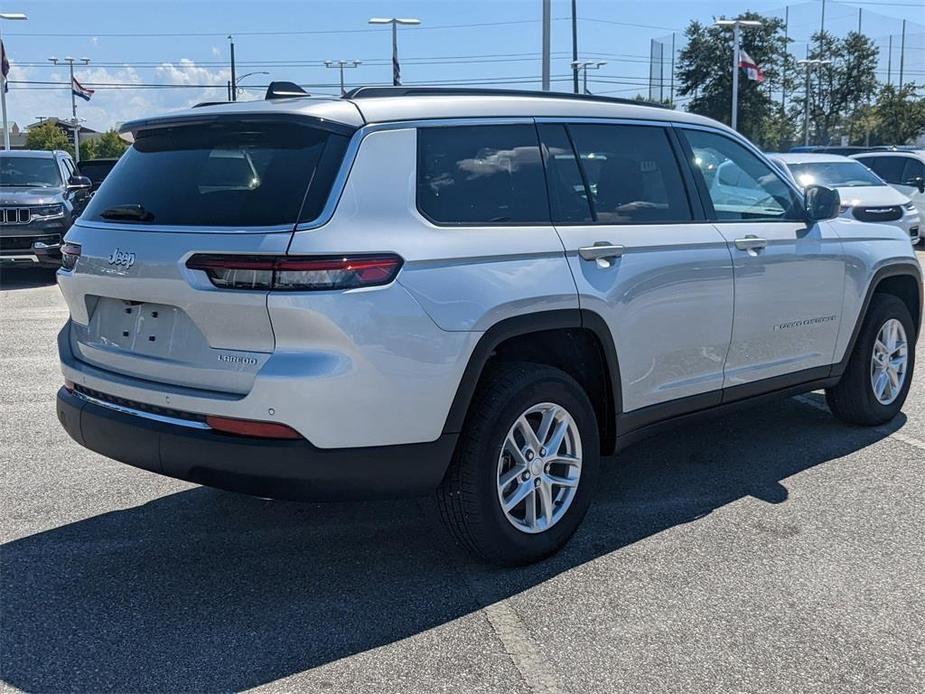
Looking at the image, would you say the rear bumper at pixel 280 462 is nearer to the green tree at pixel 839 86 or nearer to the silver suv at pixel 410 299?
the silver suv at pixel 410 299

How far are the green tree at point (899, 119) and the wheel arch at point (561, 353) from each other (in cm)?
5274

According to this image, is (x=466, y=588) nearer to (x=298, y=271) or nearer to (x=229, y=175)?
(x=298, y=271)

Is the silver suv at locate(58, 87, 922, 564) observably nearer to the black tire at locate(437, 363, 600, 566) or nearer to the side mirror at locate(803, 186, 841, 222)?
the black tire at locate(437, 363, 600, 566)

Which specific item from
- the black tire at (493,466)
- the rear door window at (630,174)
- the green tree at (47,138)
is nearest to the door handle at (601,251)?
the rear door window at (630,174)

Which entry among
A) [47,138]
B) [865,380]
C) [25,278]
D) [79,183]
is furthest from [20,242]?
[47,138]

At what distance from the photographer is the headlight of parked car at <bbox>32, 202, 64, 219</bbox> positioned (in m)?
13.2

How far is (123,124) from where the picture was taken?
417 cm

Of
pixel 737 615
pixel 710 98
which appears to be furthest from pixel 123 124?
pixel 710 98

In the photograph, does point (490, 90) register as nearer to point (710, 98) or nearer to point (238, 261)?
point (238, 261)

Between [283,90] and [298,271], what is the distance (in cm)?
119

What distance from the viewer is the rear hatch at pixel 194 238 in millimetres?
3422

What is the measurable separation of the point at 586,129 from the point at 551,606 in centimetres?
206

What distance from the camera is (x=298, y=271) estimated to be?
334cm

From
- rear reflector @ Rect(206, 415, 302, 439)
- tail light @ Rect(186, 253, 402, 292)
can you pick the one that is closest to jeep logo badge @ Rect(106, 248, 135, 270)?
tail light @ Rect(186, 253, 402, 292)
